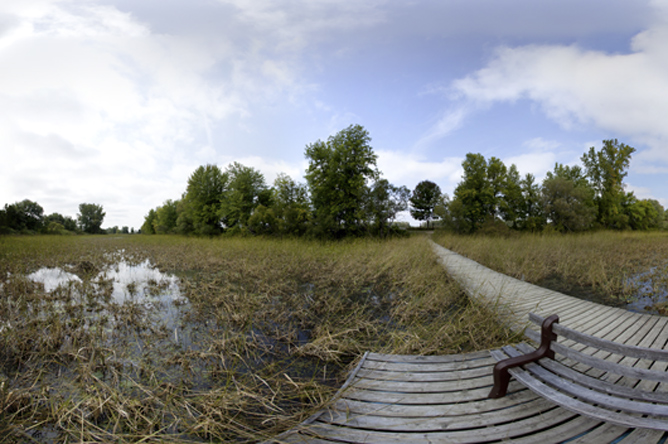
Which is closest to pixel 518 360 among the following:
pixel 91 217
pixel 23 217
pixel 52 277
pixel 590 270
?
pixel 590 270

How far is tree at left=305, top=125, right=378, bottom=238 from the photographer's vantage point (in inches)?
926

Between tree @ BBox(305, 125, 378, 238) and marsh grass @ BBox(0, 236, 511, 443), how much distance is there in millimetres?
15385

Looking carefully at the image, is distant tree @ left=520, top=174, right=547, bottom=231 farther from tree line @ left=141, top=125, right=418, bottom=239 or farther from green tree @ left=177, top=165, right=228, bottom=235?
green tree @ left=177, top=165, right=228, bottom=235

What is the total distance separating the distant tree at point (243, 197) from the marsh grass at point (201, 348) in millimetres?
21372

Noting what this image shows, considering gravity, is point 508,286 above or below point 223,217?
below

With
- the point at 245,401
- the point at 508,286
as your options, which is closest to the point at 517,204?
the point at 508,286

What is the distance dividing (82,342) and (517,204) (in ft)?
119

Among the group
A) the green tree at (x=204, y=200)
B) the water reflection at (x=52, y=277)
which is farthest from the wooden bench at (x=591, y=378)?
the green tree at (x=204, y=200)

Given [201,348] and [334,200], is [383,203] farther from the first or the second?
[201,348]

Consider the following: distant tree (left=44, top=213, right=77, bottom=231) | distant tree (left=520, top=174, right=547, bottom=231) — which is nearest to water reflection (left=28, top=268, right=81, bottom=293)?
distant tree (left=520, top=174, right=547, bottom=231)

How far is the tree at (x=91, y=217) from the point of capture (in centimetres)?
7594

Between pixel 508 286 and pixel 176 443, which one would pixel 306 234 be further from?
pixel 176 443

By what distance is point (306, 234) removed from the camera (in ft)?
74.2

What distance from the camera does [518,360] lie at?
2.55 metres
